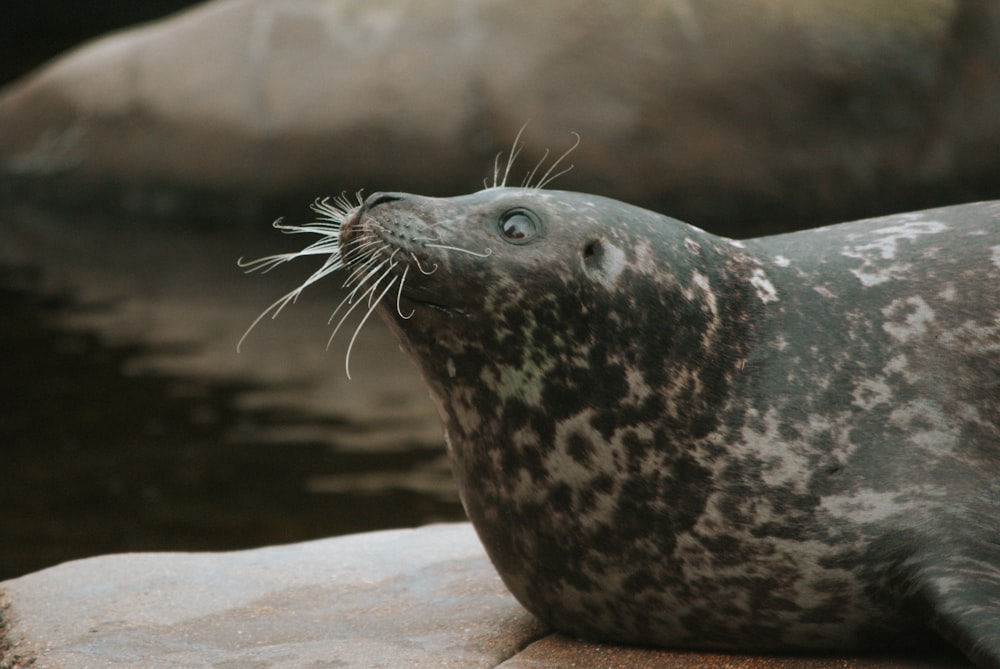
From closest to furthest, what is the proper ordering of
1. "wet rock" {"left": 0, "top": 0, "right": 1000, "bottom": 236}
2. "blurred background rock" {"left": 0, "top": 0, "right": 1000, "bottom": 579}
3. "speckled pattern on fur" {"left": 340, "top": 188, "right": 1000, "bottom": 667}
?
"speckled pattern on fur" {"left": 340, "top": 188, "right": 1000, "bottom": 667} < "blurred background rock" {"left": 0, "top": 0, "right": 1000, "bottom": 579} < "wet rock" {"left": 0, "top": 0, "right": 1000, "bottom": 236}

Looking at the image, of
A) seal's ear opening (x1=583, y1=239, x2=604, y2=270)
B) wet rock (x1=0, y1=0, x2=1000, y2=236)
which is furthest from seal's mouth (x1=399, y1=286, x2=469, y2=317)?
wet rock (x1=0, y1=0, x2=1000, y2=236)

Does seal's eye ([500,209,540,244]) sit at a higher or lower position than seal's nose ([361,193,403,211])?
lower

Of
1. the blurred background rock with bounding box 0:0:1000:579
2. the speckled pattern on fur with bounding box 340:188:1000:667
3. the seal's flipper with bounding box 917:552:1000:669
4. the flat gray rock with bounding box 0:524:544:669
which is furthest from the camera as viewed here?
the blurred background rock with bounding box 0:0:1000:579

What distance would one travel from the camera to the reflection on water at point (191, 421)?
290 inches

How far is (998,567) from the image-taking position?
3434mm

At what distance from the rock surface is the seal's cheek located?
101 centimetres

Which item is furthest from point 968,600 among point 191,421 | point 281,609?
point 191,421

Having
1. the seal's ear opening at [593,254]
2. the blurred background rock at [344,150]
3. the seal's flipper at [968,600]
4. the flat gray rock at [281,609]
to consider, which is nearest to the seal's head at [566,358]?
the seal's ear opening at [593,254]

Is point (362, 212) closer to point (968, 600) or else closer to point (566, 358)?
point (566, 358)

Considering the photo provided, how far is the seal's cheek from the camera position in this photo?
12.0 feet

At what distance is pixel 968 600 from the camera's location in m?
3.30

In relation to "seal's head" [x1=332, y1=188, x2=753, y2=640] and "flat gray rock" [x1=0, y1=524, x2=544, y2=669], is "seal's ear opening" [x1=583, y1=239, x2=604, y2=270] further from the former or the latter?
"flat gray rock" [x1=0, y1=524, x2=544, y2=669]

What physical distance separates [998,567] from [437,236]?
63.3 inches

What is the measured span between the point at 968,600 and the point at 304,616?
1.98 meters
